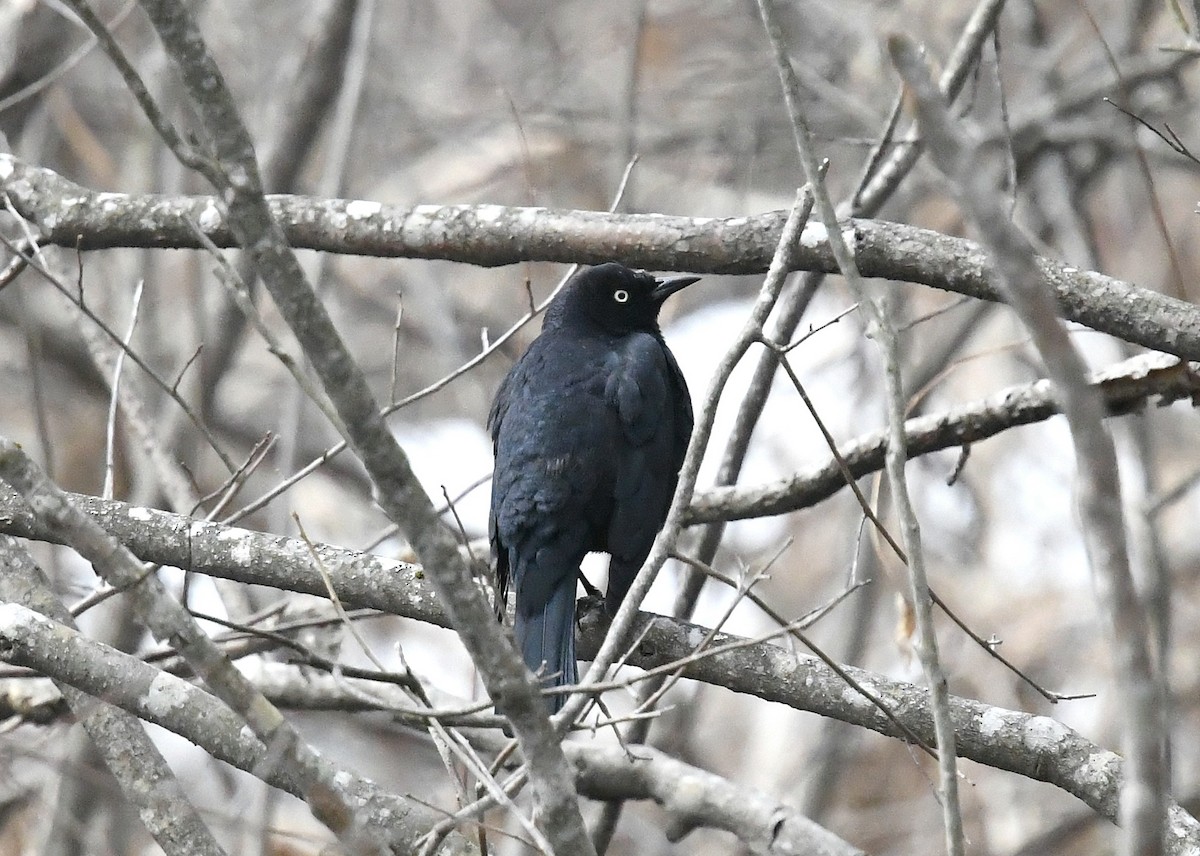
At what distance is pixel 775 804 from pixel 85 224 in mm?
2745

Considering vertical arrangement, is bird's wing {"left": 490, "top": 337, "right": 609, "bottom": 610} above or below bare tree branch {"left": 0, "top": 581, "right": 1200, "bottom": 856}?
above

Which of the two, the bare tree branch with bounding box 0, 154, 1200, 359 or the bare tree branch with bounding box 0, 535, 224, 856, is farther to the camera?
the bare tree branch with bounding box 0, 154, 1200, 359

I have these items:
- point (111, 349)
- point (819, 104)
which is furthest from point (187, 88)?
point (819, 104)

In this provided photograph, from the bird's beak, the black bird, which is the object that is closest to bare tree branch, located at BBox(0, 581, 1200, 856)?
the black bird

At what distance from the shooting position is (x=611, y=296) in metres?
5.08

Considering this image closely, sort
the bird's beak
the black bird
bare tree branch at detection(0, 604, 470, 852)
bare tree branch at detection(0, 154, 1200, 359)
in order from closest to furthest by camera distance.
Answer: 1. bare tree branch at detection(0, 604, 470, 852)
2. bare tree branch at detection(0, 154, 1200, 359)
3. the black bird
4. the bird's beak

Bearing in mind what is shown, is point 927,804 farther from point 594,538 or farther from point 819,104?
point 594,538

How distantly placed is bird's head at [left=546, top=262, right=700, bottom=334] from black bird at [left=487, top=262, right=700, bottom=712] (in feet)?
0.96

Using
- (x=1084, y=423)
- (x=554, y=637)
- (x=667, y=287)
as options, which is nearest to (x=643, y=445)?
(x=554, y=637)

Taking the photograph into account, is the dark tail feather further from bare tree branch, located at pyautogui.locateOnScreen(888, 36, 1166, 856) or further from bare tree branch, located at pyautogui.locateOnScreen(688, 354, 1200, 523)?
bare tree branch, located at pyautogui.locateOnScreen(888, 36, 1166, 856)

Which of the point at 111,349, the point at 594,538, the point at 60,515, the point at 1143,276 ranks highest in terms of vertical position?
the point at 1143,276

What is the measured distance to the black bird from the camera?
161 inches

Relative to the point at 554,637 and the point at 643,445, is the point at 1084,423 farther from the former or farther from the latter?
the point at 643,445

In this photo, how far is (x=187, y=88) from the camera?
1.84 meters
